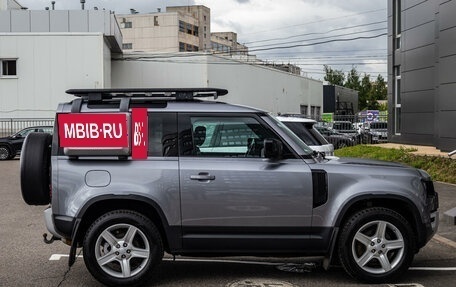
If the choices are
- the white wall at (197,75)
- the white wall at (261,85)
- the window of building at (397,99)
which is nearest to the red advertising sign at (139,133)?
the window of building at (397,99)

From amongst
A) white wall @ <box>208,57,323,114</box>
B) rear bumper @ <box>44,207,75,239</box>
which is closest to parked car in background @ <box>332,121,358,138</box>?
white wall @ <box>208,57,323,114</box>

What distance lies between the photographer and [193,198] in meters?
5.60

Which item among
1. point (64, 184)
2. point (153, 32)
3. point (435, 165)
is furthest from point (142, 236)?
point (153, 32)

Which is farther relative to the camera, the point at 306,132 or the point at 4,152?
the point at 4,152

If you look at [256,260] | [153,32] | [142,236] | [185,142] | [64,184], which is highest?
[153,32]

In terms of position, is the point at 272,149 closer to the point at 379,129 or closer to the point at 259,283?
the point at 259,283

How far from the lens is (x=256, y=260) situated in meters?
6.93

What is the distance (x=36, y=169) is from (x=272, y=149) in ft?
7.96

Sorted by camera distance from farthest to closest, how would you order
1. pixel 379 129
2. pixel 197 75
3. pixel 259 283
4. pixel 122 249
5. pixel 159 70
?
pixel 159 70
pixel 197 75
pixel 379 129
pixel 259 283
pixel 122 249

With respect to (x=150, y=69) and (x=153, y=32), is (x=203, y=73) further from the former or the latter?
(x=153, y=32)

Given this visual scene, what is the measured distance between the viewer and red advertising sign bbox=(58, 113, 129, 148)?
561 centimetres

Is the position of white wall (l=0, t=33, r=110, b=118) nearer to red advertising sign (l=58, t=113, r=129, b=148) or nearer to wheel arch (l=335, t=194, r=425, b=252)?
red advertising sign (l=58, t=113, r=129, b=148)

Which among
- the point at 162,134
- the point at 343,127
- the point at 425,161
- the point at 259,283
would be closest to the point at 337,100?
the point at 343,127

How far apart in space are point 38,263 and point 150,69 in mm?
36602
